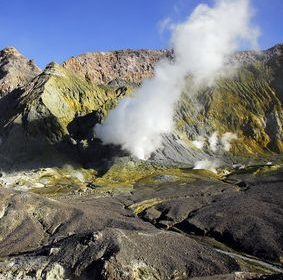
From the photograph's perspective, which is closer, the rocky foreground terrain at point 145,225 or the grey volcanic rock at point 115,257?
the grey volcanic rock at point 115,257

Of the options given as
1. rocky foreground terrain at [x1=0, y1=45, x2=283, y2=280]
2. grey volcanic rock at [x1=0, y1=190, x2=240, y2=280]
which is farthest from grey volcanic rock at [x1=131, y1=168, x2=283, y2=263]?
grey volcanic rock at [x1=0, y1=190, x2=240, y2=280]

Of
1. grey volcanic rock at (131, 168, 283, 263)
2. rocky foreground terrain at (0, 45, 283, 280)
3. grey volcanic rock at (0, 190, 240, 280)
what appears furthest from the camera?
grey volcanic rock at (131, 168, 283, 263)

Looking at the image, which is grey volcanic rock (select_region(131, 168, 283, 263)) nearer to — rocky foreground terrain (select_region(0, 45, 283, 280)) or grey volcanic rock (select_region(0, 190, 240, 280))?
rocky foreground terrain (select_region(0, 45, 283, 280))

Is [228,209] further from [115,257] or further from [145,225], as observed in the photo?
[115,257]

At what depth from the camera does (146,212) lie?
124 m

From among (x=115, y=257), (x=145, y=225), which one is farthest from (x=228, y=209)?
(x=115, y=257)

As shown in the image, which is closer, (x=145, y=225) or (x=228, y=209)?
(x=145, y=225)

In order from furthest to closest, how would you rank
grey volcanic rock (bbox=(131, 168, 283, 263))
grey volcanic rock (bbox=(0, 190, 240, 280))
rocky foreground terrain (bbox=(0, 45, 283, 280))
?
grey volcanic rock (bbox=(131, 168, 283, 263)) → rocky foreground terrain (bbox=(0, 45, 283, 280)) → grey volcanic rock (bbox=(0, 190, 240, 280))

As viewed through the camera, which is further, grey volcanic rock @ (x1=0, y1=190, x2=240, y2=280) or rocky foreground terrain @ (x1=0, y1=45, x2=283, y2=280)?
rocky foreground terrain @ (x1=0, y1=45, x2=283, y2=280)

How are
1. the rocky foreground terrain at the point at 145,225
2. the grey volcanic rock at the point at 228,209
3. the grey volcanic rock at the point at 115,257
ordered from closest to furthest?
the grey volcanic rock at the point at 115,257 < the rocky foreground terrain at the point at 145,225 < the grey volcanic rock at the point at 228,209

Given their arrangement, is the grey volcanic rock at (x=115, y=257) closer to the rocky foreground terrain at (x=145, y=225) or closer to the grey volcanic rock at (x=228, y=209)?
the rocky foreground terrain at (x=145, y=225)

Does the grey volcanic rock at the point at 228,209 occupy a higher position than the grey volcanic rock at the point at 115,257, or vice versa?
the grey volcanic rock at the point at 228,209

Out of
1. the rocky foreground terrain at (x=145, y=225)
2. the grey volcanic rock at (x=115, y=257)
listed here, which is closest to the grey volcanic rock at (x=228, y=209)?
the rocky foreground terrain at (x=145, y=225)

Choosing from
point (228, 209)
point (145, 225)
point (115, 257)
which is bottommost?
point (115, 257)
